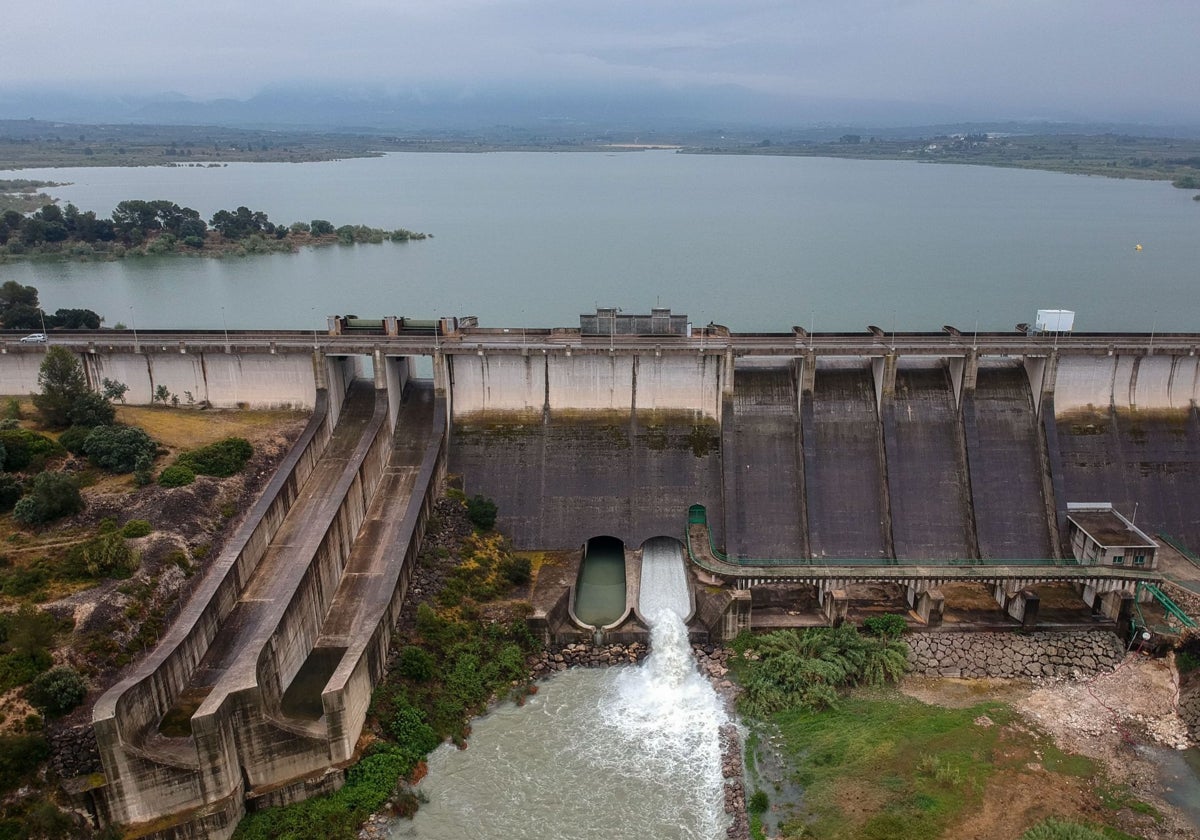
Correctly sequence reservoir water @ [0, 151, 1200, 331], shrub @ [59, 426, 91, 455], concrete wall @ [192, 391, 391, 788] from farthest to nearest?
reservoir water @ [0, 151, 1200, 331] < shrub @ [59, 426, 91, 455] < concrete wall @ [192, 391, 391, 788]

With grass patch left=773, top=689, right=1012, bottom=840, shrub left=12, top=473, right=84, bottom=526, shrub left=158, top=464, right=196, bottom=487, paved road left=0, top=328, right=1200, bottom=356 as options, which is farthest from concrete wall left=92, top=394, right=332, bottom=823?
grass patch left=773, top=689, right=1012, bottom=840

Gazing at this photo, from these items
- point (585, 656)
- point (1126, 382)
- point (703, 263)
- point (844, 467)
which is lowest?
point (585, 656)

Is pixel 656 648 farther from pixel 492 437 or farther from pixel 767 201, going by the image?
pixel 767 201

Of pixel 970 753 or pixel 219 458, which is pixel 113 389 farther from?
pixel 970 753

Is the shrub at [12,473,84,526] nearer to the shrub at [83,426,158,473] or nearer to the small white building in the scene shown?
the shrub at [83,426,158,473]

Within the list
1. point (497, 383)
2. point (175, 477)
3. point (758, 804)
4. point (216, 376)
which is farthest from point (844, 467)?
point (216, 376)
